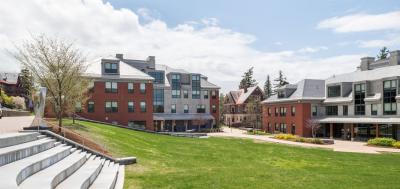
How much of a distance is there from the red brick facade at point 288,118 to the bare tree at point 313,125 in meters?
0.81

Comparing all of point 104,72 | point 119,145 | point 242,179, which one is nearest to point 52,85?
point 119,145

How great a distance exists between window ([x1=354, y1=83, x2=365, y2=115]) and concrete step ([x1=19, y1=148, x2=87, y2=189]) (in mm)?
39669

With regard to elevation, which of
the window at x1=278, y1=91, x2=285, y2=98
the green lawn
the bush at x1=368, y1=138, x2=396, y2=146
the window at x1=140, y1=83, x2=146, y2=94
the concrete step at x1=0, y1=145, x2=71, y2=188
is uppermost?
the window at x1=140, y1=83, x2=146, y2=94

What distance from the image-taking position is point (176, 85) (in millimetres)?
60125

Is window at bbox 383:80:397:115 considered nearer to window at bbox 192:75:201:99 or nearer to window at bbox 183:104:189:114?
window at bbox 192:75:201:99

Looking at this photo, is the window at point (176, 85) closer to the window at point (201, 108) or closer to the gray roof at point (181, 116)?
the gray roof at point (181, 116)

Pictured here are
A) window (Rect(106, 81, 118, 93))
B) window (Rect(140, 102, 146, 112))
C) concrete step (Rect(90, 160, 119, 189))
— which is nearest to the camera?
concrete step (Rect(90, 160, 119, 189))

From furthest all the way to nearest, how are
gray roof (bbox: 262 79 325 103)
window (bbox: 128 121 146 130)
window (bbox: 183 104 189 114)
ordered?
1. window (bbox: 183 104 189 114)
2. gray roof (bbox: 262 79 325 103)
3. window (bbox: 128 121 146 130)

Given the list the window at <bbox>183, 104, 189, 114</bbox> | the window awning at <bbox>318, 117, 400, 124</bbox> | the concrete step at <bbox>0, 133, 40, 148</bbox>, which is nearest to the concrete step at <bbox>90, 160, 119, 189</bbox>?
the concrete step at <bbox>0, 133, 40, 148</bbox>

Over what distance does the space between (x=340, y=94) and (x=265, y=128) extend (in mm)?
16698

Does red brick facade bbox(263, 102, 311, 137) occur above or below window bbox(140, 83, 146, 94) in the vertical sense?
below

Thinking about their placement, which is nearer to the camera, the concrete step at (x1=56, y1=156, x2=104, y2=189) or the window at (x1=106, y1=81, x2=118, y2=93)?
the concrete step at (x1=56, y1=156, x2=104, y2=189)

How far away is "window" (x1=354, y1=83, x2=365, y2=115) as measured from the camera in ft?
145

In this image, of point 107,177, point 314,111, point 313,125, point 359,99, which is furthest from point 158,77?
point 107,177
